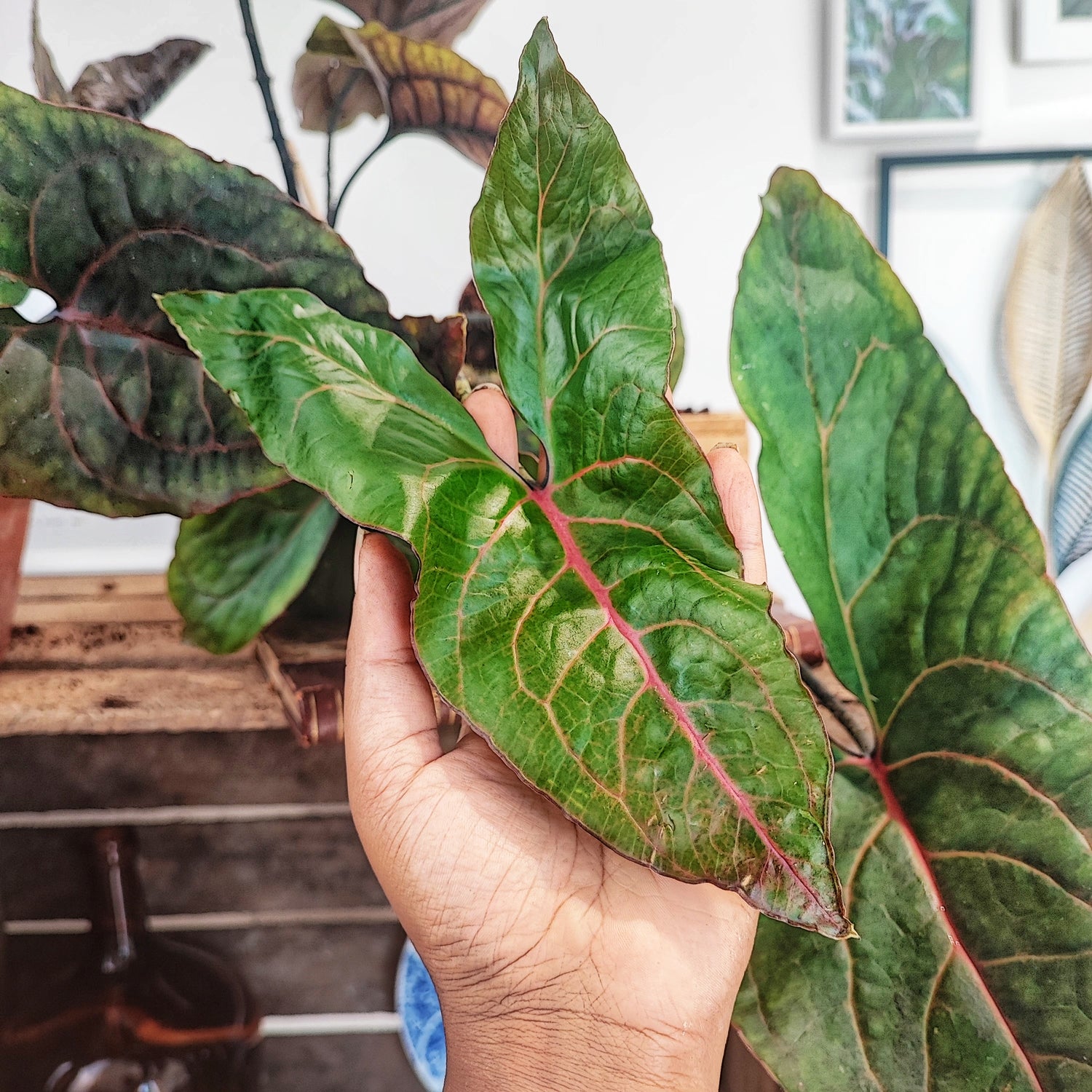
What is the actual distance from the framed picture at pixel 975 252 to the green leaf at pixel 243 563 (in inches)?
26.5

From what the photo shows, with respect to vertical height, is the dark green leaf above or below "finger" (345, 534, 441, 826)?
above

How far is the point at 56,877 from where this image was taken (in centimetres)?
96

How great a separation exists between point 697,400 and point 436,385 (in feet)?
1.66

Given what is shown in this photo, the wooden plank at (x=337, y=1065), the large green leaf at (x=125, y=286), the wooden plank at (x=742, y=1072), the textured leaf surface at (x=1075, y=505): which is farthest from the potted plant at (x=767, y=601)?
the wooden plank at (x=337, y=1065)

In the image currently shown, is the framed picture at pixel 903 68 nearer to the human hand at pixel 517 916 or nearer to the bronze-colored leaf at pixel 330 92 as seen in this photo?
the bronze-colored leaf at pixel 330 92

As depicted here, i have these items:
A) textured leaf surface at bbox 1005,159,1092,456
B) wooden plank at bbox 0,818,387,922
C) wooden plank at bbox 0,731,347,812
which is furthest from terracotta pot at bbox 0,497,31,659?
textured leaf surface at bbox 1005,159,1092,456

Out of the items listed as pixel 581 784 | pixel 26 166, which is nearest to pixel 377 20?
pixel 26 166

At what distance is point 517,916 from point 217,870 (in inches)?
26.4

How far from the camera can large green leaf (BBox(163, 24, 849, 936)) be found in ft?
1.14

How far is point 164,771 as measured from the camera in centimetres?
91

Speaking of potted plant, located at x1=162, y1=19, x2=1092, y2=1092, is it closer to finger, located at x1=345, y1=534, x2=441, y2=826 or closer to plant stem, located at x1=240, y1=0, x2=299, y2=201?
finger, located at x1=345, y1=534, x2=441, y2=826

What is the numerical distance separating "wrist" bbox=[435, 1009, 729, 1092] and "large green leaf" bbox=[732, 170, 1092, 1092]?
79 mm

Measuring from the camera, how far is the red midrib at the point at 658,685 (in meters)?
0.33

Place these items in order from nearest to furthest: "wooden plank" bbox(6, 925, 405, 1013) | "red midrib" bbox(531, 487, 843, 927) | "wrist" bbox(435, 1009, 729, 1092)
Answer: "red midrib" bbox(531, 487, 843, 927), "wrist" bbox(435, 1009, 729, 1092), "wooden plank" bbox(6, 925, 405, 1013)
